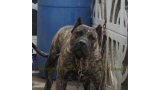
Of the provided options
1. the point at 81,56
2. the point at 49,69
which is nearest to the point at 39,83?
the point at 49,69

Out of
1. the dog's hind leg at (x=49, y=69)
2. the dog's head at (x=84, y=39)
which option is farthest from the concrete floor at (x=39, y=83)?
the dog's head at (x=84, y=39)

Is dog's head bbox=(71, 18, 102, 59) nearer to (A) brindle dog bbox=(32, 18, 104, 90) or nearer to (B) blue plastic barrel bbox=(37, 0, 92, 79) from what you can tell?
(A) brindle dog bbox=(32, 18, 104, 90)

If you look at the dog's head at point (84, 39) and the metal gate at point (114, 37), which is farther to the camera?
the metal gate at point (114, 37)

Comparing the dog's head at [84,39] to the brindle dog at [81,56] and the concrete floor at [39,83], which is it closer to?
the brindle dog at [81,56]

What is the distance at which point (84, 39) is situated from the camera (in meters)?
2.40

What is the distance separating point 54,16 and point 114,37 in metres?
0.40

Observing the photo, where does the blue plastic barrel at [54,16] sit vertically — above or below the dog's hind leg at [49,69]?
→ above

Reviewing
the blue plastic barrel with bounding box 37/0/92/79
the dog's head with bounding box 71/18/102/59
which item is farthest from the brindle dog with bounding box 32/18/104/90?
the blue plastic barrel with bounding box 37/0/92/79

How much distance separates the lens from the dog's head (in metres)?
2.39

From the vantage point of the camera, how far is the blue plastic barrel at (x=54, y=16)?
2742mm

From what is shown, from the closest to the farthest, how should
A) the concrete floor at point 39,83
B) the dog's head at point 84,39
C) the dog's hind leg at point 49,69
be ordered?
the dog's head at point 84,39 → the concrete floor at point 39,83 → the dog's hind leg at point 49,69
